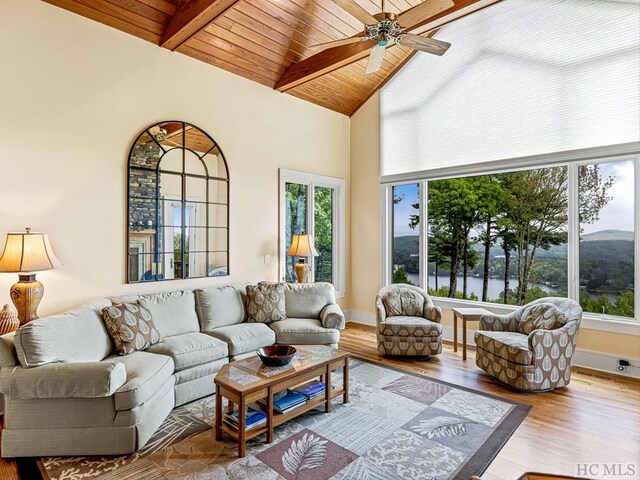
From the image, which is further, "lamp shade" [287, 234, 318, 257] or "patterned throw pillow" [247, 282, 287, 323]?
"lamp shade" [287, 234, 318, 257]

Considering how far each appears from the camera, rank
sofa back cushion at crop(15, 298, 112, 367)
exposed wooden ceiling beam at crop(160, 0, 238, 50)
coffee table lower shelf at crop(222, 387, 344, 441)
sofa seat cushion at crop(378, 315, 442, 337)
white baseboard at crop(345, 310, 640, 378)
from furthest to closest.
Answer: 1. sofa seat cushion at crop(378, 315, 442, 337)
2. white baseboard at crop(345, 310, 640, 378)
3. exposed wooden ceiling beam at crop(160, 0, 238, 50)
4. coffee table lower shelf at crop(222, 387, 344, 441)
5. sofa back cushion at crop(15, 298, 112, 367)

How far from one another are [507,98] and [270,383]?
452 centimetres

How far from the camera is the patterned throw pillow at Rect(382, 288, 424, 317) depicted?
4.70 metres

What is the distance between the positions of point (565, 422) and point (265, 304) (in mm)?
3002

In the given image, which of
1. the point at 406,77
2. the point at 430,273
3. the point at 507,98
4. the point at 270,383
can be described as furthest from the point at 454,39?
the point at 270,383

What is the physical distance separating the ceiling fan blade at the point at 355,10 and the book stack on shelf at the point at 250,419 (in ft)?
10.1

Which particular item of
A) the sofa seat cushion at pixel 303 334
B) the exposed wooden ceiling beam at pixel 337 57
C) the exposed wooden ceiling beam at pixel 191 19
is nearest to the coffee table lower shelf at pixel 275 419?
the sofa seat cushion at pixel 303 334

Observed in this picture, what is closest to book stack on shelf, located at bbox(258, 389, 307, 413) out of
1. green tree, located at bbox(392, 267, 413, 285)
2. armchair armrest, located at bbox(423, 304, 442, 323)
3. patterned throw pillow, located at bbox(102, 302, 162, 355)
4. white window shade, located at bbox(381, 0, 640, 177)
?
patterned throw pillow, located at bbox(102, 302, 162, 355)

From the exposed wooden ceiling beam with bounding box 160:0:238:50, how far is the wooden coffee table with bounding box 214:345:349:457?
327cm

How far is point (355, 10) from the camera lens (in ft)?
9.21

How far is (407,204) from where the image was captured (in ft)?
19.0

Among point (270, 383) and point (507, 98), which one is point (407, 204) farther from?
point (270, 383)

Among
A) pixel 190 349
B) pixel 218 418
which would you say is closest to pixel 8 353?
pixel 190 349

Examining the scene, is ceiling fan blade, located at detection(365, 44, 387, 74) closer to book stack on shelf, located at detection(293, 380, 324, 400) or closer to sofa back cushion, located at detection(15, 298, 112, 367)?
book stack on shelf, located at detection(293, 380, 324, 400)
